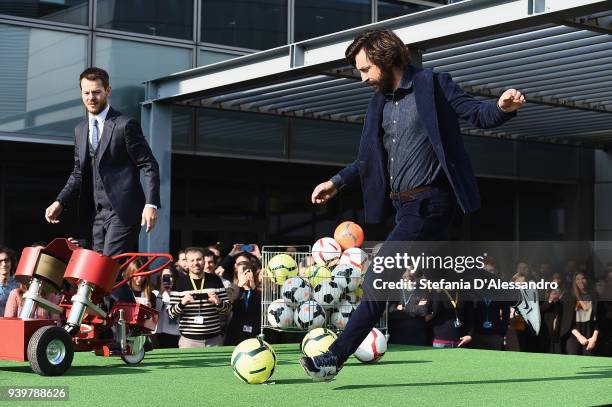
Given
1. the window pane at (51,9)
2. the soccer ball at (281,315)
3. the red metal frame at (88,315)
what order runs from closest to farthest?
the red metal frame at (88,315)
the soccer ball at (281,315)
the window pane at (51,9)

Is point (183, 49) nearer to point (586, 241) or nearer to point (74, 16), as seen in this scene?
point (74, 16)

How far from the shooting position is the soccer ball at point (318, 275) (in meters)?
9.62

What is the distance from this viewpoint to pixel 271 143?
56.5ft

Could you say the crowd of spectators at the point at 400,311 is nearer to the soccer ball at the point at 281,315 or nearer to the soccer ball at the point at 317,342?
the soccer ball at the point at 281,315

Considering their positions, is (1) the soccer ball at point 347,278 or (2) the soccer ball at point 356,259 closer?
(1) the soccer ball at point 347,278

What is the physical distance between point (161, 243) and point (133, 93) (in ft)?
8.11

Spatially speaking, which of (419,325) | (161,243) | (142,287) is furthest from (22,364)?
(161,243)

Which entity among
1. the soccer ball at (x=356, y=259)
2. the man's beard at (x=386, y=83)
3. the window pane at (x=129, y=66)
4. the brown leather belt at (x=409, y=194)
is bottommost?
the soccer ball at (x=356, y=259)

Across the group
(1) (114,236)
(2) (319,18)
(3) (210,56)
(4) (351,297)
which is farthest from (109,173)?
(2) (319,18)

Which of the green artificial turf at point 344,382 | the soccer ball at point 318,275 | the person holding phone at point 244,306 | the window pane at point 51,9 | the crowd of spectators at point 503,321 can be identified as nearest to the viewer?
the green artificial turf at point 344,382

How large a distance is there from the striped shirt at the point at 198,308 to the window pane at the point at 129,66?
584cm

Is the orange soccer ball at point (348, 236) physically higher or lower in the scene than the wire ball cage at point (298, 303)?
higher

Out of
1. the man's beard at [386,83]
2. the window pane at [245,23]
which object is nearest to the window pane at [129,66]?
the window pane at [245,23]

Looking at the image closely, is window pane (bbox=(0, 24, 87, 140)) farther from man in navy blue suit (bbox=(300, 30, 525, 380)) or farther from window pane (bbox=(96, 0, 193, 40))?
man in navy blue suit (bbox=(300, 30, 525, 380))
